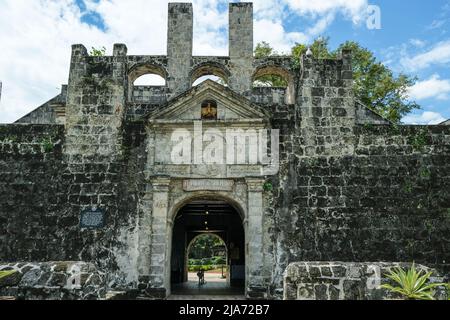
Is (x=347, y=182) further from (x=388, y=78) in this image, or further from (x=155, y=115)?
(x=388, y=78)

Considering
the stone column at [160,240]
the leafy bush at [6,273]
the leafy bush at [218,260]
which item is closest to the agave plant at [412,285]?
the leafy bush at [6,273]

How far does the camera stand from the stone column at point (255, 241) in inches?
413

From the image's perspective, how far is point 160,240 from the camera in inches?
426

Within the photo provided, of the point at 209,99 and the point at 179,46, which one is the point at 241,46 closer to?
the point at 179,46

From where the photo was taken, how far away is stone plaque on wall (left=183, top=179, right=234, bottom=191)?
438 inches

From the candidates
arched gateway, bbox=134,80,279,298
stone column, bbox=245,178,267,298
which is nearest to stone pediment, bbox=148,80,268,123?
arched gateway, bbox=134,80,279,298

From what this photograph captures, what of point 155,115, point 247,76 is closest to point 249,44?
point 247,76

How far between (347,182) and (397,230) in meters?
1.69

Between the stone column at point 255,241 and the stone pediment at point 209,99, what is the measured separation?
5.82 feet

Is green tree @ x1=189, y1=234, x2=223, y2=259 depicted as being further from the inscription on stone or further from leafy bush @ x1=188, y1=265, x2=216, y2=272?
the inscription on stone

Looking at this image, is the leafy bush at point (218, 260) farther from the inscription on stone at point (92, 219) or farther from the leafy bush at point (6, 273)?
the leafy bush at point (6, 273)

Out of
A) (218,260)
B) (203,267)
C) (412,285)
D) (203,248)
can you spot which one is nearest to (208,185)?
(412,285)

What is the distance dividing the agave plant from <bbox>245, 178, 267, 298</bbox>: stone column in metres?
5.51
